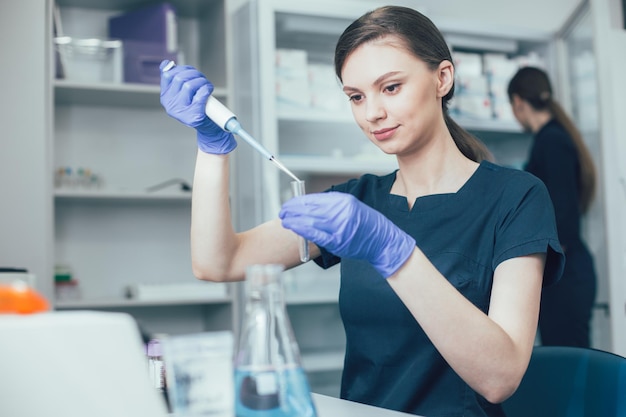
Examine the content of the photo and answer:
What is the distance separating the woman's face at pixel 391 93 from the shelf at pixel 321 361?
1796mm

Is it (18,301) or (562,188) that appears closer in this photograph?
(18,301)

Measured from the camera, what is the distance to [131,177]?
305cm

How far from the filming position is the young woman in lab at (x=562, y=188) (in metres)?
2.76

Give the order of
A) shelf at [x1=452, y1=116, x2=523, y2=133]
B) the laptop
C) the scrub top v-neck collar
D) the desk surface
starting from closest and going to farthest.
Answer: the laptop < the desk surface < the scrub top v-neck collar < shelf at [x1=452, y1=116, x2=523, y2=133]

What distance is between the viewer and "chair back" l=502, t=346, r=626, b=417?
1.10m

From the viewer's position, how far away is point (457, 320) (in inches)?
38.5

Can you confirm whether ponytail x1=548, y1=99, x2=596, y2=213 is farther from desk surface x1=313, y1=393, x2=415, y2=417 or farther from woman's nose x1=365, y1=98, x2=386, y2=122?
desk surface x1=313, y1=393, x2=415, y2=417

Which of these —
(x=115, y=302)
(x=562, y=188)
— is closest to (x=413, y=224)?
(x=115, y=302)

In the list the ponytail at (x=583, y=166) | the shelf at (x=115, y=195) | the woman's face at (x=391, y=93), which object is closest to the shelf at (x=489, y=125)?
the ponytail at (x=583, y=166)

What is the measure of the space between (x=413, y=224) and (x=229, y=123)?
39cm

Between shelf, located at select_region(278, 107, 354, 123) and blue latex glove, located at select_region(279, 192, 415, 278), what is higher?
shelf, located at select_region(278, 107, 354, 123)

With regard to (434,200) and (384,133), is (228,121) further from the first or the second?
(434,200)

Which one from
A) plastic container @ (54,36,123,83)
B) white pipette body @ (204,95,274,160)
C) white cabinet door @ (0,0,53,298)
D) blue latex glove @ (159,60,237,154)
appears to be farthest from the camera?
plastic container @ (54,36,123,83)

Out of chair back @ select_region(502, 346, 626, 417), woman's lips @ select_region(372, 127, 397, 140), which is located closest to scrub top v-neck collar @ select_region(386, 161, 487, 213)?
woman's lips @ select_region(372, 127, 397, 140)
